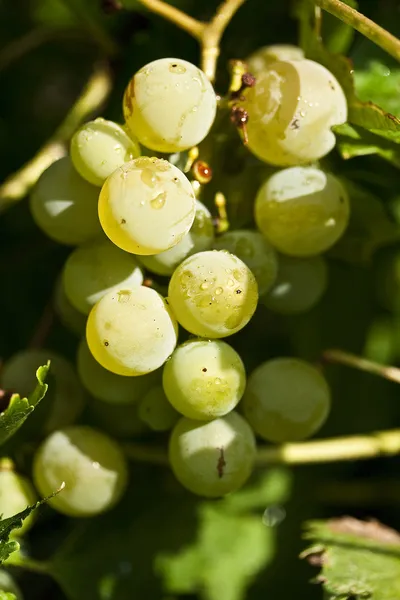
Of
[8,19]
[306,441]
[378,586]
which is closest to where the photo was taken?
[378,586]

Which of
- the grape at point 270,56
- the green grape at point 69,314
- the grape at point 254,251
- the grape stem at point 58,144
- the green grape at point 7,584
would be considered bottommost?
the green grape at point 7,584

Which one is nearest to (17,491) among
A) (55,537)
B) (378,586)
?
(55,537)

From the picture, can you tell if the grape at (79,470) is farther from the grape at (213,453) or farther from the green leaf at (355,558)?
the green leaf at (355,558)

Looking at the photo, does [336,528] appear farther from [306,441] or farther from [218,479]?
[218,479]

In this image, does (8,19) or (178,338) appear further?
(8,19)

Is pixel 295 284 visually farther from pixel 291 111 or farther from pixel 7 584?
pixel 7 584

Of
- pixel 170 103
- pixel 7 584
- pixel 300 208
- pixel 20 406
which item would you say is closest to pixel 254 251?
pixel 300 208

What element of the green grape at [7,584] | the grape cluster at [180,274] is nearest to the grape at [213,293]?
the grape cluster at [180,274]
